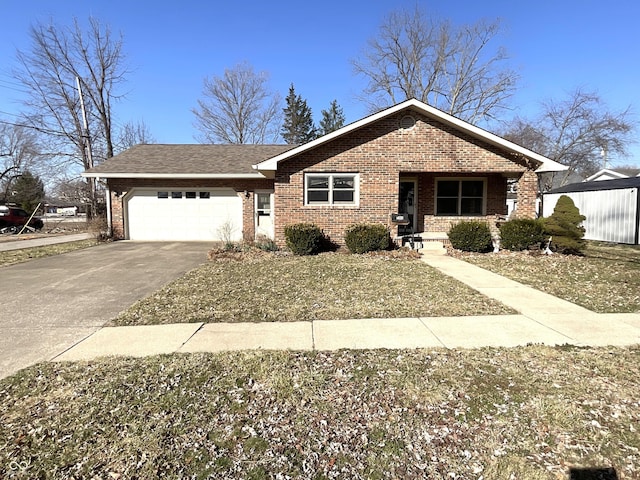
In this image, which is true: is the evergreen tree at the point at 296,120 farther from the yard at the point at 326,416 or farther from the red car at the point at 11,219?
the yard at the point at 326,416

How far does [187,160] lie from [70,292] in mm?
10432

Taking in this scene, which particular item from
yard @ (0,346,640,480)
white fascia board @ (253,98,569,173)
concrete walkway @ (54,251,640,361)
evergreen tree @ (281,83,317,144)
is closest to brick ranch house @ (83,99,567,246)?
white fascia board @ (253,98,569,173)

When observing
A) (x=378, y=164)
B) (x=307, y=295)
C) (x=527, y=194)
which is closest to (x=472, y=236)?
(x=527, y=194)

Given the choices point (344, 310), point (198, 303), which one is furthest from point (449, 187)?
point (198, 303)

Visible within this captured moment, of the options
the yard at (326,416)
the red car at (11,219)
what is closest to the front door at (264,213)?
the yard at (326,416)

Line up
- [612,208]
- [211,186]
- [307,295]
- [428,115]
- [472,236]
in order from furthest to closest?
[612,208] < [211,186] < [428,115] < [472,236] < [307,295]

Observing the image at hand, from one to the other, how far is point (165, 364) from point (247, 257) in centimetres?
715

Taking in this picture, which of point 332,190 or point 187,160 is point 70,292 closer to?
point 332,190

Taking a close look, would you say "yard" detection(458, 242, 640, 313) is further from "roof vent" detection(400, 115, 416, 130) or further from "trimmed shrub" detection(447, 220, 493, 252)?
"roof vent" detection(400, 115, 416, 130)

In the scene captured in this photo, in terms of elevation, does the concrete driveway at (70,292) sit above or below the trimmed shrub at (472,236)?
below

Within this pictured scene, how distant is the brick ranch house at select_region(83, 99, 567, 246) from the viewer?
11.6m

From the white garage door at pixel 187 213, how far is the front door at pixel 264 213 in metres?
0.83

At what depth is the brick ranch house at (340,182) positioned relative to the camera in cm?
1160

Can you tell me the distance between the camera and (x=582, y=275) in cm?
798
